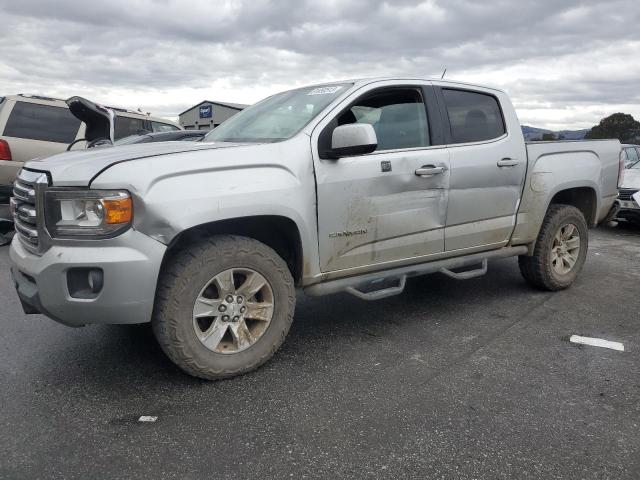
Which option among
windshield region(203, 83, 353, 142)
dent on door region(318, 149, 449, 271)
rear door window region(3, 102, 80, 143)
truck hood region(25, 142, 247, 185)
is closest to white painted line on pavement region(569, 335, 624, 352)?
dent on door region(318, 149, 449, 271)

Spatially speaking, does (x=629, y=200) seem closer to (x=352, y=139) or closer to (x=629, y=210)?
(x=629, y=210)

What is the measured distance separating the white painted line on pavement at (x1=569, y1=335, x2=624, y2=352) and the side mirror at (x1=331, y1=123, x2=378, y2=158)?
81.7 inches

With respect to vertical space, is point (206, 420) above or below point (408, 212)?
below

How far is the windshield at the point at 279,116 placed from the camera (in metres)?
3.52

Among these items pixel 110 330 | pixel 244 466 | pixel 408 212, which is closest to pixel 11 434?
pixel 244 466

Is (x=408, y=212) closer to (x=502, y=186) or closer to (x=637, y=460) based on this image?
(x=502, y=186)

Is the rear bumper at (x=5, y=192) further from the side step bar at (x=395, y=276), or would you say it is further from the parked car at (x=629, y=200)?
the parked car at (x=629, y=200)

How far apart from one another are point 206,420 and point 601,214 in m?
4.44

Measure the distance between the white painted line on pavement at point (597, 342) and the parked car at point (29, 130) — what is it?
701 cm

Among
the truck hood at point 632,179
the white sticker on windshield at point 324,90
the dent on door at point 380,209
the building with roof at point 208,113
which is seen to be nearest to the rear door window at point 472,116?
the dent on door at point 380,209

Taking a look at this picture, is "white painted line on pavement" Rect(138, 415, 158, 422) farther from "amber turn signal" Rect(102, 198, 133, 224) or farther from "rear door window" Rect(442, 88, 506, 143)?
"rear door window" Rect(442, 88, 506, 143)

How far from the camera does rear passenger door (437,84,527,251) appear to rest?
4020mm

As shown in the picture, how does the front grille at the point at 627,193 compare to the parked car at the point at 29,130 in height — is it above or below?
below

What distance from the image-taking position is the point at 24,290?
2.92m
